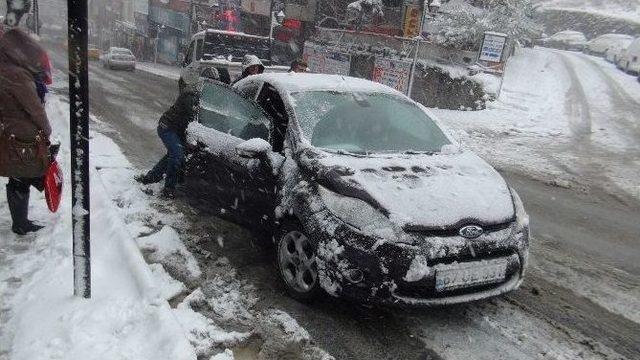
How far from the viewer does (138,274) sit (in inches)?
154

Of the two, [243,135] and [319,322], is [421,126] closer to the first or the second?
[243,135]

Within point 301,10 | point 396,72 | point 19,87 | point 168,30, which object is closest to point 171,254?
point 19,87

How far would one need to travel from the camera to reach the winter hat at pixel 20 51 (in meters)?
4.21

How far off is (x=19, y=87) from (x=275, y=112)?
6.95 ft

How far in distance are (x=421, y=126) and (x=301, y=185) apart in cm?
159

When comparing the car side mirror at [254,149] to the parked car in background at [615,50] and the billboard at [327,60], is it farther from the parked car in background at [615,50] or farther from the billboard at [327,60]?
the parked car in background at [615,50]

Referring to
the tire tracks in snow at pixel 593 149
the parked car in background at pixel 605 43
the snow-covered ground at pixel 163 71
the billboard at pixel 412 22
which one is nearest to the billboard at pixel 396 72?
the billboard at pixel 412 22

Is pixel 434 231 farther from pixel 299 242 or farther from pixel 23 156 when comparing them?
pixel 23 156

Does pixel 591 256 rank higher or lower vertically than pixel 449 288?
lower

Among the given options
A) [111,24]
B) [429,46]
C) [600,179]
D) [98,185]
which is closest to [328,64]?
[429,46]

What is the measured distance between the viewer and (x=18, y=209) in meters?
4.67

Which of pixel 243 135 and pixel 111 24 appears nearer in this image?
pixel 243 135

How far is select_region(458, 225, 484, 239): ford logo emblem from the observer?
347cm

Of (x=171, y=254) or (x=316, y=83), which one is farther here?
(x=316, y=83)
